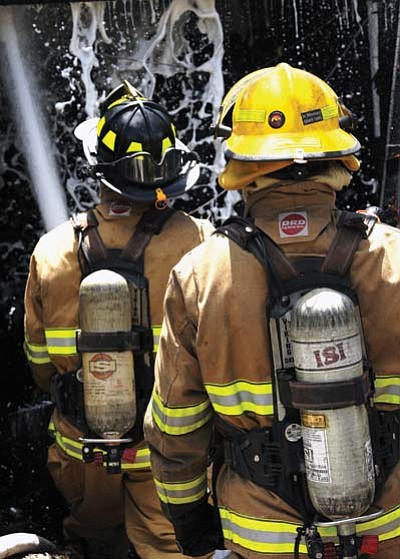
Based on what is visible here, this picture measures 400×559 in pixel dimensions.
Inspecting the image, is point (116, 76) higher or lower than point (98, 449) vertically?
higher

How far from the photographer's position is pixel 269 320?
9.51 feet

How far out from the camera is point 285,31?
6.77 m

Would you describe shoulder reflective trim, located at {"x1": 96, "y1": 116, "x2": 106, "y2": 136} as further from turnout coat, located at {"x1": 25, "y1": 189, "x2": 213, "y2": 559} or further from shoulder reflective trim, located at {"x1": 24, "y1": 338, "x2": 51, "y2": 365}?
shoulder reflective trim, located at {"x1": 24, "y1": 338, "x2": 51, "y2": 365}

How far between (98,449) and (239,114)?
1.88 meters

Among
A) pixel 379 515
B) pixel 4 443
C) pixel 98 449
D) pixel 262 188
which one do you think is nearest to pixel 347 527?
pixel 379 515

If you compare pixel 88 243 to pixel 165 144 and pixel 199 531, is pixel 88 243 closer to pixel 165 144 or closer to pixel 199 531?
pixel 165 144

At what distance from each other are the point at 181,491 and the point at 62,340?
56.8 inches

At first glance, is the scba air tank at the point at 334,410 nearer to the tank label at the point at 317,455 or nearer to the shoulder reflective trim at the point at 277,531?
the tank label at the point at 317,455

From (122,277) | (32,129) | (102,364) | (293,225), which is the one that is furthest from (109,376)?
(32,129)

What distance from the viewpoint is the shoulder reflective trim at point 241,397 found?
9.63ft

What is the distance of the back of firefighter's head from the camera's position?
9.66 ft

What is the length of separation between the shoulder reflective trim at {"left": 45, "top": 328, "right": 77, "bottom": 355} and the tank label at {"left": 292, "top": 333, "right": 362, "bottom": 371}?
1.85 meters

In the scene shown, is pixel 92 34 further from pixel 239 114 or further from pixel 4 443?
pixel 239 114

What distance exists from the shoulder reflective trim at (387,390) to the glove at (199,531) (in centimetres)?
71
